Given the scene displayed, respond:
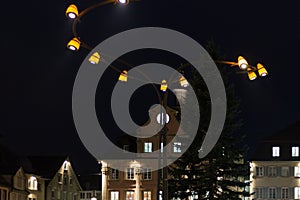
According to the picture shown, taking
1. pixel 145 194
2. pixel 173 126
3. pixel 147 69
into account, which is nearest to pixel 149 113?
pixel 173 126

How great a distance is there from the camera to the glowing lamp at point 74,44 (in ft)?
69.3

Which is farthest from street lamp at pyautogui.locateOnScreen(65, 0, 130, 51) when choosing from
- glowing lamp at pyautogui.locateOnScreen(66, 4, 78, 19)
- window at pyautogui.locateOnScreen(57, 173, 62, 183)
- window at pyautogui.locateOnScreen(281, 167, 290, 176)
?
window at pyautogui.locateOnScreen(57, 173, 62, 183)

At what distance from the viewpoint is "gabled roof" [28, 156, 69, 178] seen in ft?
301

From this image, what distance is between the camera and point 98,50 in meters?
23.1

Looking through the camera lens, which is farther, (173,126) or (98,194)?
(98,194)

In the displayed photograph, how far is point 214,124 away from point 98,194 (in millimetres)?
67491

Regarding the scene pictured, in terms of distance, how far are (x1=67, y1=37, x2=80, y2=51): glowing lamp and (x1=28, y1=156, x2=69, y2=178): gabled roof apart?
229ft

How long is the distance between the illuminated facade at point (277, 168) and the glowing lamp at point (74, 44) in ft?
214

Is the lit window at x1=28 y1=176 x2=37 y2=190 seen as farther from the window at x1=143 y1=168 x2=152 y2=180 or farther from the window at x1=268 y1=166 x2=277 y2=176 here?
the window at x1=268 y1=166 x2=277 y2=176

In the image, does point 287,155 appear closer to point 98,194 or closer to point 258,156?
point 258,156

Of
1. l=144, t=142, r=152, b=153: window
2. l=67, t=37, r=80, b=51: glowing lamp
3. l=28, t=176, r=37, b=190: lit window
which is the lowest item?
l=28, t=176, r=37, b=190: lit window

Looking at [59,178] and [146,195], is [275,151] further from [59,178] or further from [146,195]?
[59,178]

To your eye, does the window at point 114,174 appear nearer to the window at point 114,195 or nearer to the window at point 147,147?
the window at point 114,195

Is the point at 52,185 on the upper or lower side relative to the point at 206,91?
lower
